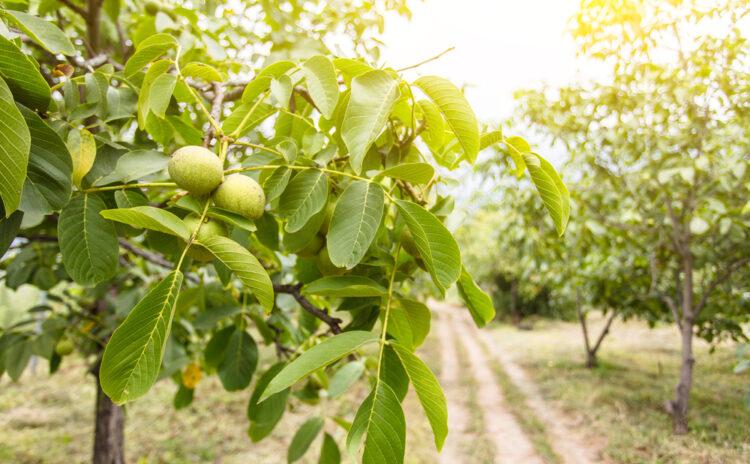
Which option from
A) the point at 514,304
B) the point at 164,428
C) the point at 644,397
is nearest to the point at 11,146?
the point at 164,428

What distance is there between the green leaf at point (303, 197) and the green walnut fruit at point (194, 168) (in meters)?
0.13

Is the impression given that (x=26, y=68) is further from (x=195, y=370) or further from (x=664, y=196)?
(x=664, y=196)

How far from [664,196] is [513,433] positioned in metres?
2.85

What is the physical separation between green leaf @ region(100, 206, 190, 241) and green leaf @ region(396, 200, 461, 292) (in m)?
0.32

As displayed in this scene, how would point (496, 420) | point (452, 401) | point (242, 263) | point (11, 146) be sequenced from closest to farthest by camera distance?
point (11, 146), point (242, 263), point (496, 420), point (452, 401)

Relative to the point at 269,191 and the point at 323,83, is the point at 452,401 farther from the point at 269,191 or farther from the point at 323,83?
the point at 323,83

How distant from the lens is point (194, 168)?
0.69 m

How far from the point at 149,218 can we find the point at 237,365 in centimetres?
88

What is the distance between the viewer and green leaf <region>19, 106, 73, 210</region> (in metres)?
0.67

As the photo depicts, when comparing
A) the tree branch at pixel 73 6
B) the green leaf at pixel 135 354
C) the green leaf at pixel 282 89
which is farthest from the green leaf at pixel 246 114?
the tree branch at pixel 73 6

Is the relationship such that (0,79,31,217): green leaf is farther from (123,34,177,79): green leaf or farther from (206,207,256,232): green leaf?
(123,34,177,79): green leaf

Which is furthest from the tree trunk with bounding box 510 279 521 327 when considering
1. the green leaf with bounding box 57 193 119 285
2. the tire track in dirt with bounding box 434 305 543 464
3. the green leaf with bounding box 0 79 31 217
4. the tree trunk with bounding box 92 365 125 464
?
the green leaf with bounding box 0 79 31 217

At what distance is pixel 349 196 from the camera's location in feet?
2.48

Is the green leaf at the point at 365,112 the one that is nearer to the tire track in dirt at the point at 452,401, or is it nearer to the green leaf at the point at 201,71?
the green leaf at the point at 201,71
